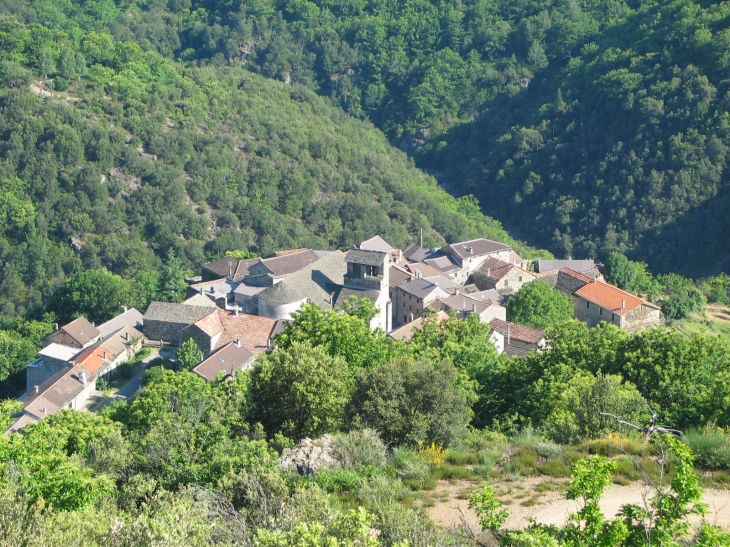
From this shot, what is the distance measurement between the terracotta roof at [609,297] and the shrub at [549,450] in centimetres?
2949

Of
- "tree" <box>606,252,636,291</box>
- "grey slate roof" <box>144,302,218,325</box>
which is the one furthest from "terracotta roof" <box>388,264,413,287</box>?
"tree" <box>606,252,636,291</box>

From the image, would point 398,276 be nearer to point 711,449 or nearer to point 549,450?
point 549,450

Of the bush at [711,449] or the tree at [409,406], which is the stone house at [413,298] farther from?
the bush at [711,449]

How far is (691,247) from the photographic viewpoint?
81.8 meters

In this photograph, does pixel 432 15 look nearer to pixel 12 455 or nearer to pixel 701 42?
pixel 701 42

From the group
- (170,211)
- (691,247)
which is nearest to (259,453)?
(170,211)

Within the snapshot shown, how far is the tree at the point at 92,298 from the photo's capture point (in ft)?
173

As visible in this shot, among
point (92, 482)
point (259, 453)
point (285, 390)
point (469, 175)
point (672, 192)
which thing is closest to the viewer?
point (92, 482)

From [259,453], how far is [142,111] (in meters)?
75.5

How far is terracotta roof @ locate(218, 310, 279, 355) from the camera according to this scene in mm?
40156

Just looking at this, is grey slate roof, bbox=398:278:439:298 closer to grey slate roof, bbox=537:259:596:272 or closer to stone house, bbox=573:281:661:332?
stone house, bbox=573:281:661:332

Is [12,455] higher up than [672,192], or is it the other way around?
[12,455]

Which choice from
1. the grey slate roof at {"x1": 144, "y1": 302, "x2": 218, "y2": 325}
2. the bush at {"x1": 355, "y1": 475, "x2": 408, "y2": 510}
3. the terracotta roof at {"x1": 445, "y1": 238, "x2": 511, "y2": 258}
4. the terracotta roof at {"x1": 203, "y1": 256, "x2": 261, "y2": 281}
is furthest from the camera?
the terracotta roof at {"x1": 445, "y1": 238, "x2": 511, "y2": 258}

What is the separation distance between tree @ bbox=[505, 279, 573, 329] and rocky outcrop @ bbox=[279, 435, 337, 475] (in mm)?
28315
